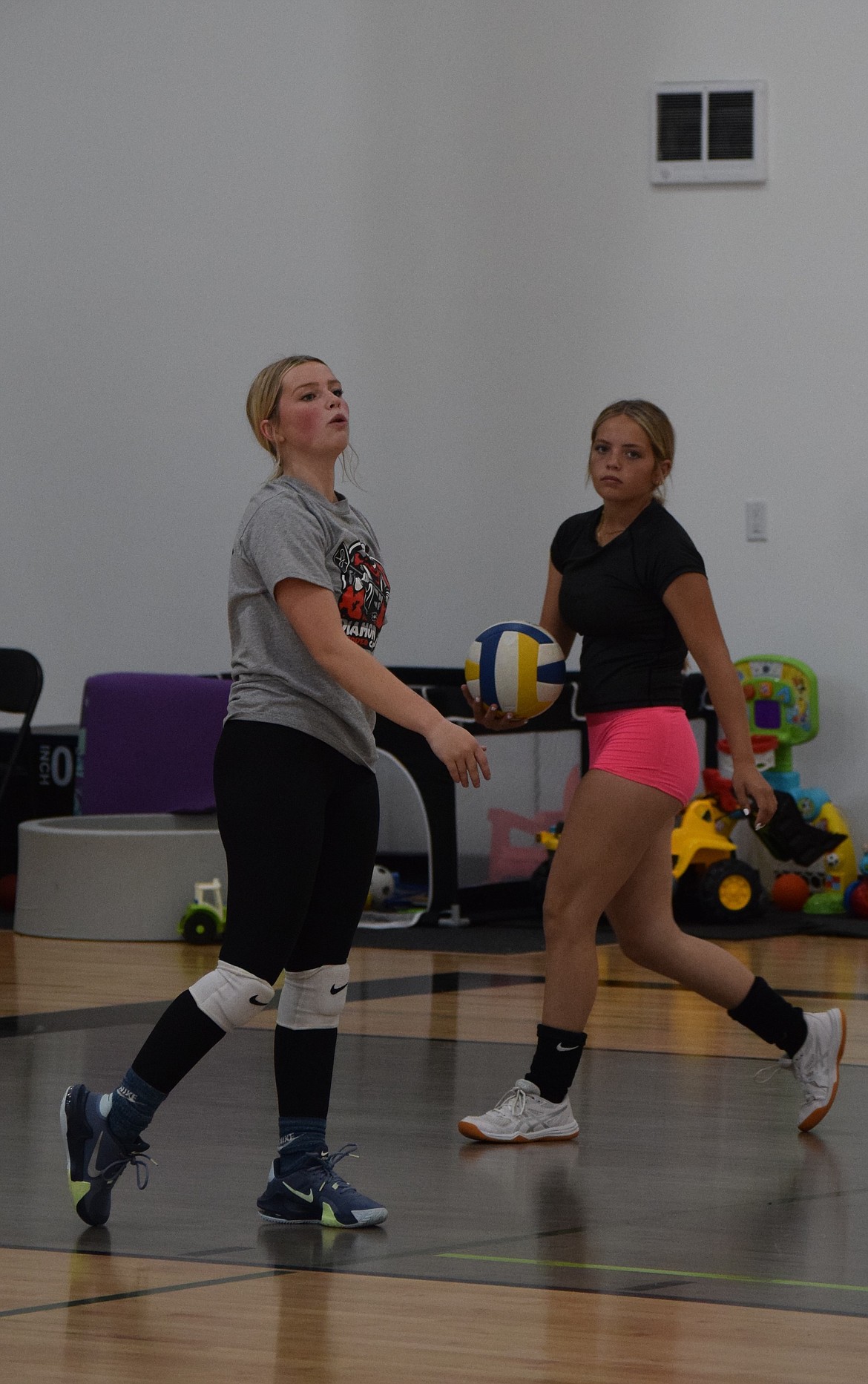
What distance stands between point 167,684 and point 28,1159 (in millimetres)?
3733

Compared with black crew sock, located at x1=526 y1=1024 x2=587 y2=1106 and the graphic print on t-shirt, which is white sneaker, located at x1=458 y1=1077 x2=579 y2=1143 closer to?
black crew sock, located at x1=526 y1=1024 x2=587 y2=1106

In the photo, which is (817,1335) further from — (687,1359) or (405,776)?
(405,776)

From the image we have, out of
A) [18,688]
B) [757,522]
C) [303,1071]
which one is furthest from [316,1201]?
[757,522]

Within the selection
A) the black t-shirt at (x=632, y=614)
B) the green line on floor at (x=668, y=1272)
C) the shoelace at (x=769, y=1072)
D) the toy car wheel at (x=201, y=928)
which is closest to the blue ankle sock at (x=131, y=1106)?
the green line on floor at (x=668, y=1272)

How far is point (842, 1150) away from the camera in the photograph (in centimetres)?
369

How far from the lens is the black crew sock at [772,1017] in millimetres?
3883

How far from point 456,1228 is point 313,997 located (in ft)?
1.30

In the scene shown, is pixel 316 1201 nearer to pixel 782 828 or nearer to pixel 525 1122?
pixel 525 1122

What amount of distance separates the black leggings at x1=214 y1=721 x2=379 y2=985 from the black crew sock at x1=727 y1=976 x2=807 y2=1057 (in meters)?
1.05

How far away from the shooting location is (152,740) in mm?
7176

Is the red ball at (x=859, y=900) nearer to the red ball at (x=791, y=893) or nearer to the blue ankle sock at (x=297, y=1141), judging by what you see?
the red ball at (x=791, y=893)

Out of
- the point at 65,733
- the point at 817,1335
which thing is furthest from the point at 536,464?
the point at 817,1335

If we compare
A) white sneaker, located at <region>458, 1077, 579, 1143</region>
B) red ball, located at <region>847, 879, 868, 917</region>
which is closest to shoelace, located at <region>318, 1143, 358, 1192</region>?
white sneaker, located at <region>458, 1077, 579, 1143</region>

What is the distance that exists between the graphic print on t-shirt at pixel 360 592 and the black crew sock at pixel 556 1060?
921mm
